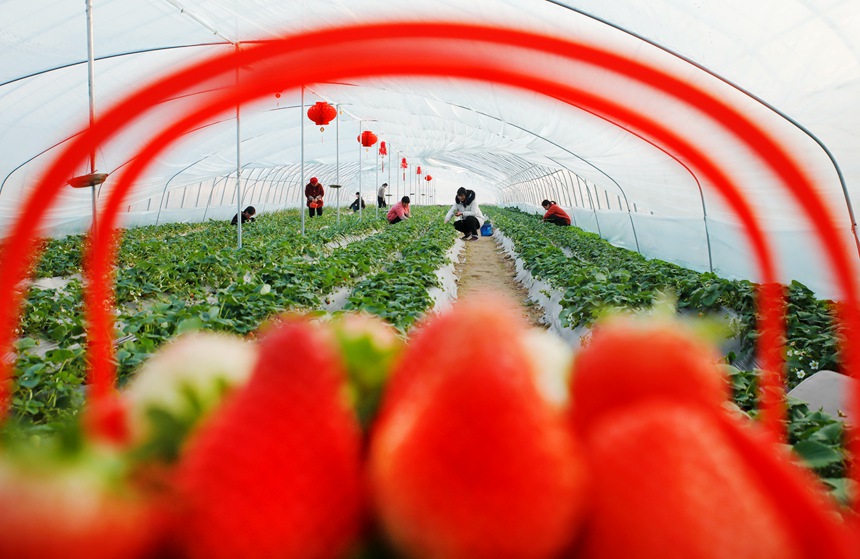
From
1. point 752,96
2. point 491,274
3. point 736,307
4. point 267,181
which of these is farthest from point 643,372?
point 267,181

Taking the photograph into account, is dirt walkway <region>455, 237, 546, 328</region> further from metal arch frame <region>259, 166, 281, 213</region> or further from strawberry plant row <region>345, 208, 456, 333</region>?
metal arch frame <region>259, 166, 281, 213</region>

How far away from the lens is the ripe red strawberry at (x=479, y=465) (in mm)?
454

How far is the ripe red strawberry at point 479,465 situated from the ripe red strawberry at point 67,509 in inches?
7.9

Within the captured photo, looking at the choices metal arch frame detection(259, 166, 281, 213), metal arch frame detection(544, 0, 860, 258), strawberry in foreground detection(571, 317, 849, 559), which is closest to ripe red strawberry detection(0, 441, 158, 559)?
strawberry in foreground detection(571, 317, 849, 559)

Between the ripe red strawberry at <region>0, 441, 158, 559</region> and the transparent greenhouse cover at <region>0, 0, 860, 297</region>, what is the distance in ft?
Result: 1.73

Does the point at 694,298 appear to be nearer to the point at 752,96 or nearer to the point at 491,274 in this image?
Answer: the point at 752,96

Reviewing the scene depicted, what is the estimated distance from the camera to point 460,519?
45cm

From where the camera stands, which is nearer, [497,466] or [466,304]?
[497,466]

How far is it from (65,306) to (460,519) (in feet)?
22.1

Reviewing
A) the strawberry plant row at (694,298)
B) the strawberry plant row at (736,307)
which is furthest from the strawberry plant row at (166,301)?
the strawberry plant row at (694,298)

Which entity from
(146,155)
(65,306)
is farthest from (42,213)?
(65,306)

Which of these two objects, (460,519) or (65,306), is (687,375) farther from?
(65,306)

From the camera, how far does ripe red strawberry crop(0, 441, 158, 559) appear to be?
0.42 meters

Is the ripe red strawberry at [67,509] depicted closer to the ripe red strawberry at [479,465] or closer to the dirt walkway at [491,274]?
the ripe red strawberry at [479,465]
